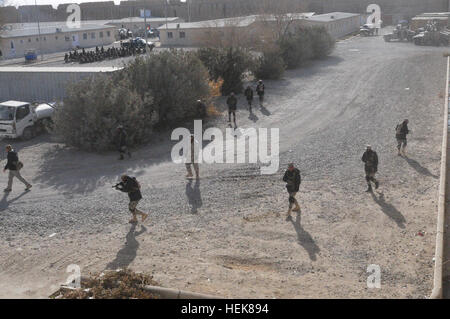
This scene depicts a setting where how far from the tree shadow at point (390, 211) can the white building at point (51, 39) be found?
4115cm

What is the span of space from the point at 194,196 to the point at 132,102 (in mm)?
6224

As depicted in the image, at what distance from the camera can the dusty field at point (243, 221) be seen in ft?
29.6

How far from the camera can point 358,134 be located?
18359mm

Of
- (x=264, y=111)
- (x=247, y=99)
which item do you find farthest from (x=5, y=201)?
(x=264, y=111)

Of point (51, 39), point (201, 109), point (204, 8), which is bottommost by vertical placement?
point (201, 109)

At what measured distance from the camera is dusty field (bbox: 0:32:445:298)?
9016 mm

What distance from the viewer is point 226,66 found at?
26.7 metres

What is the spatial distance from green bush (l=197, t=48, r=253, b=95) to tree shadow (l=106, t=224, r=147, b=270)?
55.0 feet

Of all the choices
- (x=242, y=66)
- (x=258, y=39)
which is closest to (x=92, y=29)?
(x=258, y=39)

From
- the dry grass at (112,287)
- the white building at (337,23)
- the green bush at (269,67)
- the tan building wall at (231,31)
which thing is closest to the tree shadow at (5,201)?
the dry grass at (112,287)

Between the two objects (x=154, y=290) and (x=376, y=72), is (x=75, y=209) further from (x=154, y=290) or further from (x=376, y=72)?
(x=376, y=72)

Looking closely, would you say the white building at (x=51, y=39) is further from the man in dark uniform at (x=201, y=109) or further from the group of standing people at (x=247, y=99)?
the man in dark uniform at (x=201, y=109)

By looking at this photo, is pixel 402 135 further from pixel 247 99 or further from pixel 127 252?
pixel 127 252
